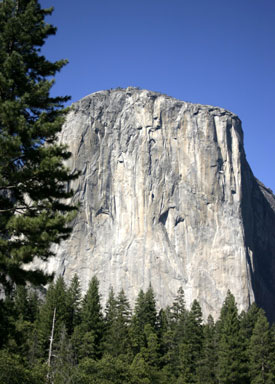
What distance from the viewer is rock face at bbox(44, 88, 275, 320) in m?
96.9

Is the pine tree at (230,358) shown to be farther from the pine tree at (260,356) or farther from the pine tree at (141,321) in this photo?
the pine tree at (141,321)

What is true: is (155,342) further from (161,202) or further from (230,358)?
(161,202)

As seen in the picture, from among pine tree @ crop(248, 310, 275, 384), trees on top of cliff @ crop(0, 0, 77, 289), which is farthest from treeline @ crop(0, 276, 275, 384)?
trees on top of cliff @ crop(0, 0, 77, 289)

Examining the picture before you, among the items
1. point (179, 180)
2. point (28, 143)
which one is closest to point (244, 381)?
point (28, 143)

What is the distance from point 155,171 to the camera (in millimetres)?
104625

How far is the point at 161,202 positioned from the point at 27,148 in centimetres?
8660

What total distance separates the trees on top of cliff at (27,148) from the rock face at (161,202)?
80949 millimetres

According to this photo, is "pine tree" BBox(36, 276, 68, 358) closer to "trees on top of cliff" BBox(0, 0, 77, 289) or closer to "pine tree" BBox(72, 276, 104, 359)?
"pine tree" BBox(72, 276, 104, 359)

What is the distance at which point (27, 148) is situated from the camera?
15742 mm

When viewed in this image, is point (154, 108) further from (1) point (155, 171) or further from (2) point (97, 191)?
(2) point (97, 191)

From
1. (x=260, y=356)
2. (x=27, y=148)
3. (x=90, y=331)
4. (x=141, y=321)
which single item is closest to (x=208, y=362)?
(x=260, y=356)

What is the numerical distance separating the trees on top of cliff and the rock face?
266 ft

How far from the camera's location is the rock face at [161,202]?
96.9 metres

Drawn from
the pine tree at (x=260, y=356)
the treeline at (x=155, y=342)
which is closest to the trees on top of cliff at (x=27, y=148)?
the treeline at (x=155, y=342)
